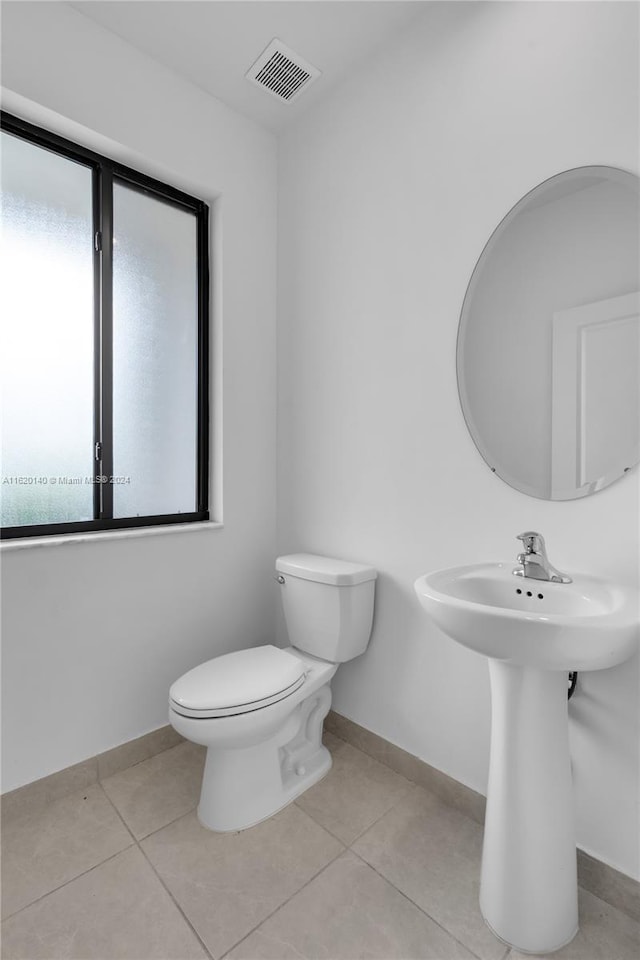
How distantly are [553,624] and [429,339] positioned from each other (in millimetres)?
1012

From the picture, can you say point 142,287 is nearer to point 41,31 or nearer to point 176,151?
point 176,151

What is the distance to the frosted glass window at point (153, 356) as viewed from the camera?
1857mm

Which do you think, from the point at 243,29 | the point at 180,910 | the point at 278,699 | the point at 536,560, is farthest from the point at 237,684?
the point at 243,29

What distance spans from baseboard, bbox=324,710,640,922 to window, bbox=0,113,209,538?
1.07m

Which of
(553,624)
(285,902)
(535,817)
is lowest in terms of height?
(285,902)

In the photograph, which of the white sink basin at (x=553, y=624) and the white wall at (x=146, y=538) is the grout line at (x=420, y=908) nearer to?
the white sink basin at (x=553, y=624)

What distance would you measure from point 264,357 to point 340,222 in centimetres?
62

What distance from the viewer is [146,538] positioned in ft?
5.94

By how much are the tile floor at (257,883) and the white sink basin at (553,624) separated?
0.72 metres

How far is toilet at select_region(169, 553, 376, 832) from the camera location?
4.65 ft

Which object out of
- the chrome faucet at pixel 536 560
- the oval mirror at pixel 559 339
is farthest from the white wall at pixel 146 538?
the chrome faucet at pixel 536 560

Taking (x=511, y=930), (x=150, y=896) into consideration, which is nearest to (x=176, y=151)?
(x=150, y=896)

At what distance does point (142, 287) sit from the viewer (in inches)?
75.6

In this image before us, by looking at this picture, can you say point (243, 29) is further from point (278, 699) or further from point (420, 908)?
point (420, 908)
